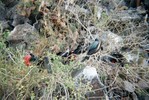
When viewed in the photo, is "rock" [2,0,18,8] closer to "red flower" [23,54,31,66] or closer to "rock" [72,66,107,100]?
"red flower" [23,54,31,66]

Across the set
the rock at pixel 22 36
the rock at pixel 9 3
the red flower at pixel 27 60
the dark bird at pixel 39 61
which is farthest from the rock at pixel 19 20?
the red flower at pixel 27 60

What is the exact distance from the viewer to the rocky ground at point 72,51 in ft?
8.12

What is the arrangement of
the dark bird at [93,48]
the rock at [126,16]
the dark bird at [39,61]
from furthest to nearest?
the rock at [126,16] < the dark bird at [93,48] < the dark bird at [39,61]

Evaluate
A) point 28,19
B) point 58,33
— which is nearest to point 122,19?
point 58,33

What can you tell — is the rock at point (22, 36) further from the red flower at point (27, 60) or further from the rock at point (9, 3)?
the rock at point (9, 3)

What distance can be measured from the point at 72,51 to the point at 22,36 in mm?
539

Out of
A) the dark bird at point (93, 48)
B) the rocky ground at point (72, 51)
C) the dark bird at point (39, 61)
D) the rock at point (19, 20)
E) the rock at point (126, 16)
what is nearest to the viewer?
the rocky ground at point (72, 51)

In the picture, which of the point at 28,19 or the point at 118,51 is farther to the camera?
the point at 28,19

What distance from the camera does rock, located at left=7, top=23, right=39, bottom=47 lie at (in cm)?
300

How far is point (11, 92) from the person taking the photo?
7.93ft

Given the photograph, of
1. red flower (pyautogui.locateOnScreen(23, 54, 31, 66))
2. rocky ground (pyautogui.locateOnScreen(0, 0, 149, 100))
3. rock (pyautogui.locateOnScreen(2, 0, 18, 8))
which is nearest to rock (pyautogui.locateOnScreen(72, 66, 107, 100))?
rocky ground (pyautogui.locateOnScreen(0, 0, 149, 100))

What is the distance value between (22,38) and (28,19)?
0.33m

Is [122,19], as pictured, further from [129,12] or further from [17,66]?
[17,66]

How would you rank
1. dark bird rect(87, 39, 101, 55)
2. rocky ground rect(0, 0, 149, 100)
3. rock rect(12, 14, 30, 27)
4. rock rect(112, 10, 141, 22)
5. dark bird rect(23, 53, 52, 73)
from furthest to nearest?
rock rect(112, 10, 141, 22)
rock rect(12, 14, 30, 27)
dark bird rect(87, 39, 101, 55)
dark bird rect(23, 53, 52, 73)
rocky ground rect(0, 0, 149, 100)
